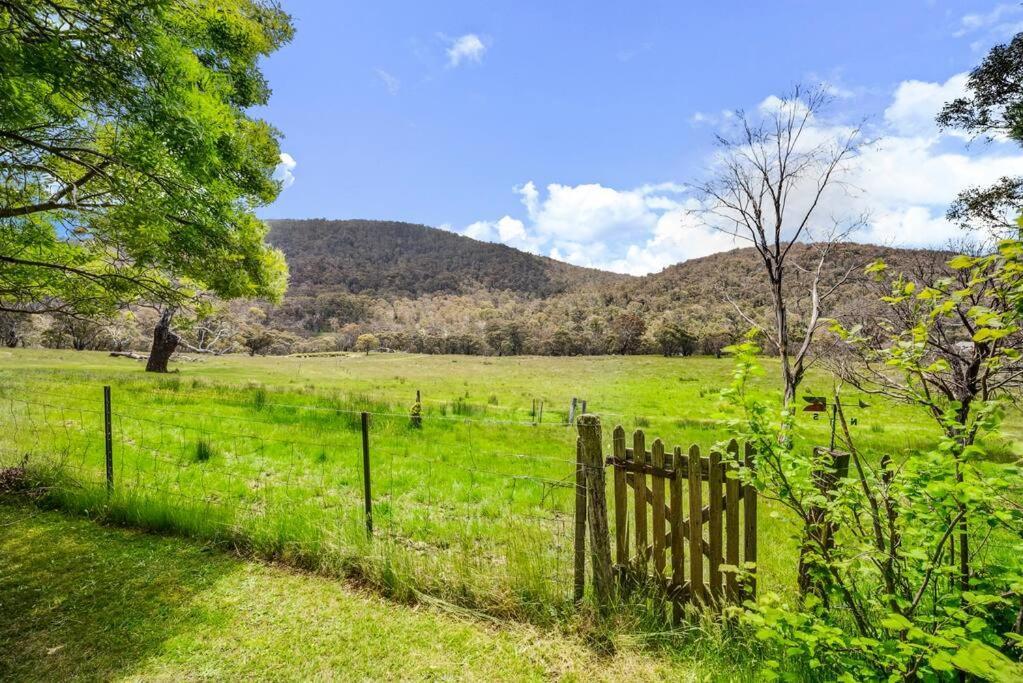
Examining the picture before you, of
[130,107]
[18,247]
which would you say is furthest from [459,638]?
[18,247]

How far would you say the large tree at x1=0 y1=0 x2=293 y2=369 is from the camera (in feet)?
12.8

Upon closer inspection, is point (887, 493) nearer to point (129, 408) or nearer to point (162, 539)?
point (162, 539)

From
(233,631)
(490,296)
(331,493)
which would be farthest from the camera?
(490,296)

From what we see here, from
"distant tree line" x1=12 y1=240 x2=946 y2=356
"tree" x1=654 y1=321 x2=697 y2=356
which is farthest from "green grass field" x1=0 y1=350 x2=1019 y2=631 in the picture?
"tree" x1=654 y1=321 x2=697 y2=356

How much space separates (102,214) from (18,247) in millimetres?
1403

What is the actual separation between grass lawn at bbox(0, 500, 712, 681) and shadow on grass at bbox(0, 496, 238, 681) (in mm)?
10

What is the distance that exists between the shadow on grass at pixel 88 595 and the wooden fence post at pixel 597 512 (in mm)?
3286

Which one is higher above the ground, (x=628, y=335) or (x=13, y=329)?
(x=13, y=329)

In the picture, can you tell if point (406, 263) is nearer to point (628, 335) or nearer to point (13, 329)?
point (628, 335)

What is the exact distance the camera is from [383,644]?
11.5 ft

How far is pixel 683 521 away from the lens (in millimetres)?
3760

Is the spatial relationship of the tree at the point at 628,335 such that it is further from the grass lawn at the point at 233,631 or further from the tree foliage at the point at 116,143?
the grass lawn at the point at 233,631

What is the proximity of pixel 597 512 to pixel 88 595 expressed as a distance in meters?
4.58

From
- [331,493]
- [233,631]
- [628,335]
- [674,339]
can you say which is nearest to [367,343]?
[628,335]
